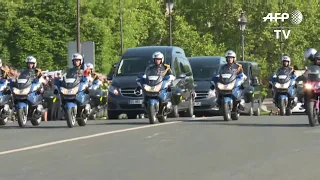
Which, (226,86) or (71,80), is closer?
(71,80)

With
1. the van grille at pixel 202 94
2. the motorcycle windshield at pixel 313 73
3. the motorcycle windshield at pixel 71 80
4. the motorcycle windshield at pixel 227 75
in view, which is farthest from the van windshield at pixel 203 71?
the motorcycle windshield at pixel 313 73

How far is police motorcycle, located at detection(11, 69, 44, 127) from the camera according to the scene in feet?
72.6

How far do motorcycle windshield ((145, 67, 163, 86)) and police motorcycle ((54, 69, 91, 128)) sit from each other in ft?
4.71

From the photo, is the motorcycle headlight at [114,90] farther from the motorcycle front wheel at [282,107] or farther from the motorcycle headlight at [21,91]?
the motorcycle front wheel at [282,107]

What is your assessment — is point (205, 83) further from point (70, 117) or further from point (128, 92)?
point (70, 117)

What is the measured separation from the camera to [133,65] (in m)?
27.2

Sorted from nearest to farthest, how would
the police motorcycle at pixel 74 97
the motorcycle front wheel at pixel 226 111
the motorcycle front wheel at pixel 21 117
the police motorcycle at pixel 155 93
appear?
the police motorcycle at pixel 74 97
the motorcycle front wheel at pixel 21 117
the police motorcycle at pixel 155 93
the motorcycle front wheel at pixel 226 111

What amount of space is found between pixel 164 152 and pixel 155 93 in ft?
24.3

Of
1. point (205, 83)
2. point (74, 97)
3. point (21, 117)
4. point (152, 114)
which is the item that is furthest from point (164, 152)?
point (205, 83)

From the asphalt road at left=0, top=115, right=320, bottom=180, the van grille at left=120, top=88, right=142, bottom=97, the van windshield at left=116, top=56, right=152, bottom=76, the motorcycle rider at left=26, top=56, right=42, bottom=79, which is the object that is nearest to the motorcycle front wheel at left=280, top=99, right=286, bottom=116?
the van windshield at left=116, top=56, right=152, bottom=76

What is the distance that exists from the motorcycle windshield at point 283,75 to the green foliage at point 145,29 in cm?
3677

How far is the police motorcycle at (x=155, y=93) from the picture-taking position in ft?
72.8

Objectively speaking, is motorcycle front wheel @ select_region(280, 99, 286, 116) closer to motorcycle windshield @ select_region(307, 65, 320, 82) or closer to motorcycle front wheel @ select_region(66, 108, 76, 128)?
motorcycle windshield @ select_region(307, 65, 320, 82)

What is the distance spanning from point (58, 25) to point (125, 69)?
41.4 metres
